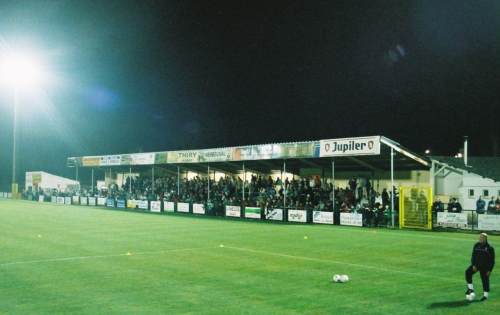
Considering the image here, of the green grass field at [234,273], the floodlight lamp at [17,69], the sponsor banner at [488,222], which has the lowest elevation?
the green grass field at [234,273]

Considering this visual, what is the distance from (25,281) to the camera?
11.7 metres

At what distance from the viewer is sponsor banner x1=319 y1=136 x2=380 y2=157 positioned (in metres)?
27.1

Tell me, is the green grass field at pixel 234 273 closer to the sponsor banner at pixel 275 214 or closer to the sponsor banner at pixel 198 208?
the sponsor banner at pixel 275 214

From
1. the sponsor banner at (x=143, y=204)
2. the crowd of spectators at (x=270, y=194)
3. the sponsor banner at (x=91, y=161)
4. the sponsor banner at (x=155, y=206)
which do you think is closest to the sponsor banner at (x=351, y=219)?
the crowd of spectators at (x=270, y=194)

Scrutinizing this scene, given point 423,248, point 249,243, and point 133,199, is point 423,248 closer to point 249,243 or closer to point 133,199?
point 249,243

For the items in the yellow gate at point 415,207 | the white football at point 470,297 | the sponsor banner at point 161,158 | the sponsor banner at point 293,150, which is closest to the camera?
the white football at point 470,297

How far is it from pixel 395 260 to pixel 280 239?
657cm

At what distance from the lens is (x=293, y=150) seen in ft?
105

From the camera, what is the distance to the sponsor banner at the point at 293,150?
31.1 m

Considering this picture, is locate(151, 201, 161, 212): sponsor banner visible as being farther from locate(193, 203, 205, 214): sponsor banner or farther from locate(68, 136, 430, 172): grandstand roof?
locate(193, 203, 205, 214): sponsor banner

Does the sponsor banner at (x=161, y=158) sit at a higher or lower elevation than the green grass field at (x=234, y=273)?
higher

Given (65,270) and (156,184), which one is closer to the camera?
(65,270)

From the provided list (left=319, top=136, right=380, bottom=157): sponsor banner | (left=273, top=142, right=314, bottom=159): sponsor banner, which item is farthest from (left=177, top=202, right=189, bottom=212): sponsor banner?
(left=319, top=136, right=380, bottom=157): sponsor banner

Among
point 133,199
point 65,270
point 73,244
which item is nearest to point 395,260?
point 65,270
